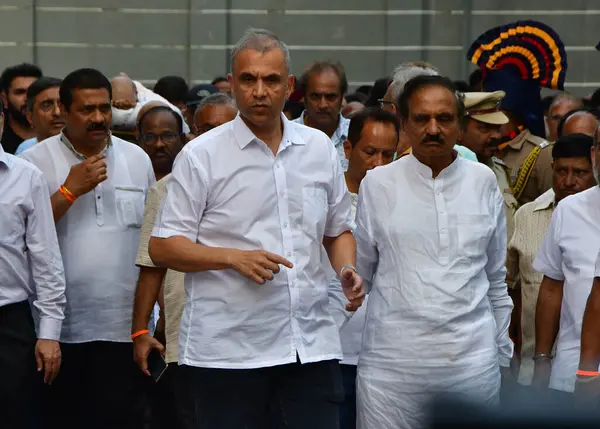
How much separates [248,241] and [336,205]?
0.43 m

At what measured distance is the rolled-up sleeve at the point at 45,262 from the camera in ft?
18.7

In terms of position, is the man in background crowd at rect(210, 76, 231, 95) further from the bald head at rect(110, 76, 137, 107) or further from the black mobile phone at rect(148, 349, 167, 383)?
the black mobile phone at rect(148, 349, 167, 383)

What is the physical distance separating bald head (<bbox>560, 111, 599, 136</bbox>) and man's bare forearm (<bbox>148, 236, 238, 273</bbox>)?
398 cm

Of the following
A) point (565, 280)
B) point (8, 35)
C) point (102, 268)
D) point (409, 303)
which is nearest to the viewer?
point (409, 303)

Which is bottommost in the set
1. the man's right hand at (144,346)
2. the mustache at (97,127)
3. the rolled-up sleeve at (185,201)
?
the man's right hand at (144,346)

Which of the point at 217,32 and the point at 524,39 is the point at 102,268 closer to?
the point at 524,39

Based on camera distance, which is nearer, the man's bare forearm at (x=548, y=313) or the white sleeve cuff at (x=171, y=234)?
the white sleeve cuff at (x=171, y=234)

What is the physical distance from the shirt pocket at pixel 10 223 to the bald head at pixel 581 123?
3.56 metres

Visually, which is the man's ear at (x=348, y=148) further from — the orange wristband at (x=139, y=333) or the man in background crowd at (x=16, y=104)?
the man in background crowd at (x=16, y=104)

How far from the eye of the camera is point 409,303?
16.0 ft

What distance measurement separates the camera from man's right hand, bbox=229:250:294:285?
4188mm

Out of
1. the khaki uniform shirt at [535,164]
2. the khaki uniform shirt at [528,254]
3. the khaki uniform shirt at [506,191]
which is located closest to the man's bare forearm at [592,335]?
the khaki uniform shirt at [528,254]

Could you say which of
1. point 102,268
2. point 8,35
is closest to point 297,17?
point 8,35

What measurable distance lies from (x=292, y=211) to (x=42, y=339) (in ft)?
5.73
